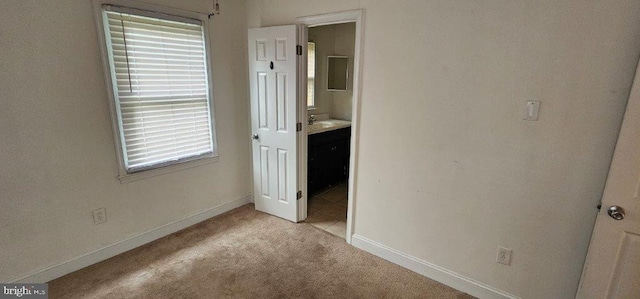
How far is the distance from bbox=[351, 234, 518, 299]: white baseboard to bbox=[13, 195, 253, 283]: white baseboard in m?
1.59

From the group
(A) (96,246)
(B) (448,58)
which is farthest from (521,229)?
(A) (96,246)

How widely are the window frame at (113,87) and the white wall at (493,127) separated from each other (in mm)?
1219

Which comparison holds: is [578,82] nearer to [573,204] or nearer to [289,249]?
[573,204]

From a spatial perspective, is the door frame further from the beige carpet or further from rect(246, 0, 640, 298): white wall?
the beige carpet

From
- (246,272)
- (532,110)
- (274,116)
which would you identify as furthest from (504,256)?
(274,116)

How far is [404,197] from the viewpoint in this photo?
2215 mm

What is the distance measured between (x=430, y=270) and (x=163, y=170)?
2447mm

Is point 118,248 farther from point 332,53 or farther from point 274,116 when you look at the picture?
point 332,53

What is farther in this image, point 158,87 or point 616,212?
point 158,87

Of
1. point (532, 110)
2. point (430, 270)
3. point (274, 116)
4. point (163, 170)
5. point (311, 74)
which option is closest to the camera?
point (532, 110)

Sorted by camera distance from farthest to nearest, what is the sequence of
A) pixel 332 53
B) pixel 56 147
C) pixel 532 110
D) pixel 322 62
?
pixel 332 53
pixel 322 62
pixel 56 147
pixel 532 110

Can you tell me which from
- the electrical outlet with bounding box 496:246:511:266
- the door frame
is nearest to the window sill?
→ the door frame

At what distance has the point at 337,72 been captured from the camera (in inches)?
169

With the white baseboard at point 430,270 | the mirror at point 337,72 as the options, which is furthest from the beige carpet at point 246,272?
the mirror at point 337,72
